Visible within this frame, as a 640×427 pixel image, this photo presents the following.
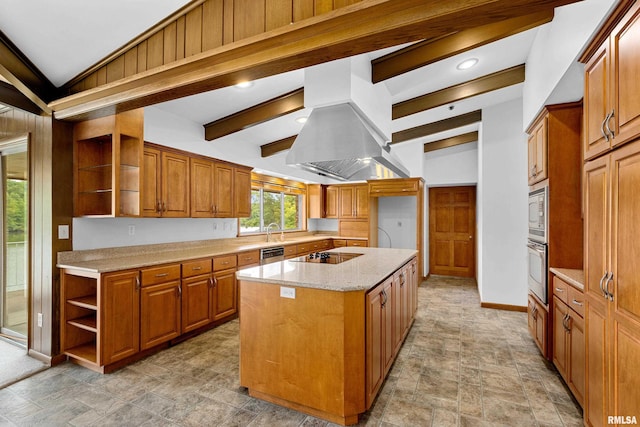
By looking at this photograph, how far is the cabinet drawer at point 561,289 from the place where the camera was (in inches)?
92.4

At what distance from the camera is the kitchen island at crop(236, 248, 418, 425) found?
1.97 metres

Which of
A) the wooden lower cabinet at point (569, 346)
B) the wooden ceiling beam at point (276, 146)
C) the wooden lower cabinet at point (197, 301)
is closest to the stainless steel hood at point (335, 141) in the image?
the wooden lower cabinet at point (197, 301)

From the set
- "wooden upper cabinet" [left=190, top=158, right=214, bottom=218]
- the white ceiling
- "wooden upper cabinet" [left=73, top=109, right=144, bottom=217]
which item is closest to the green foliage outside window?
"wooden upper cabinet" [left=190, top=158, right=214, bottom=218]

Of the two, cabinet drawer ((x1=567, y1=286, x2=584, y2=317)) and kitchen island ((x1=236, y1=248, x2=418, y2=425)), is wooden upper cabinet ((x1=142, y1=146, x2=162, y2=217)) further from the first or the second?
cabinet drawer ((x1=567, y1=286, x2=584, y2=317))

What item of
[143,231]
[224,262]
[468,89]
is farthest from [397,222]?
[143,231]

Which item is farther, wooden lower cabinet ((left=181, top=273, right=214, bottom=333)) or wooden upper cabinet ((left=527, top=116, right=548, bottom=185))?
wooden lower cabinet ((left=181, top=273, right=214, bottom=333))

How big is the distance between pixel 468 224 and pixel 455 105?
3121 millimetres

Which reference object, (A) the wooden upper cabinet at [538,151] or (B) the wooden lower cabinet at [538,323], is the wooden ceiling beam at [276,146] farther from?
(B) the wooden lower cabinet at [538,323]

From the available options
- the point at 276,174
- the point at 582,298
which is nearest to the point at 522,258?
the point at 582,298

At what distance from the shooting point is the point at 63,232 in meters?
2.77

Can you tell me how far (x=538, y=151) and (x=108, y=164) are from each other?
4.25 meters

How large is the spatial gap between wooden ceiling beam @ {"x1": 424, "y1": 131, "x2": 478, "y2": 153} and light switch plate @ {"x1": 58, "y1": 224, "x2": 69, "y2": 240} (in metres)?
5.77

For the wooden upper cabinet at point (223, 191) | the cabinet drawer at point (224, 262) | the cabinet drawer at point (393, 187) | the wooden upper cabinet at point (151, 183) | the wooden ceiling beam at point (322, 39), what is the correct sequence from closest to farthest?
the wooden ceiling beam at point (322, 39)
the wooden upper cabinet at point (151, 183)
the cabinet drawer at point (224, 262)
the wooden upper cabinet at point (223, 191)
the cabinet drawer at point (393, 187)

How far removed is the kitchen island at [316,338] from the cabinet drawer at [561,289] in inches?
53.4
